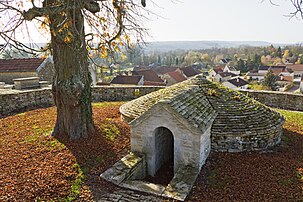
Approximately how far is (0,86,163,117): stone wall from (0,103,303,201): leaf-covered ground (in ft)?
11.0

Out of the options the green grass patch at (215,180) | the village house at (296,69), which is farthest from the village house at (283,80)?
the green grass patch at (215,180)

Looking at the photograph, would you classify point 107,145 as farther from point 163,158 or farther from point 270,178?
point 270,178

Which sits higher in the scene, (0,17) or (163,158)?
(0,17)

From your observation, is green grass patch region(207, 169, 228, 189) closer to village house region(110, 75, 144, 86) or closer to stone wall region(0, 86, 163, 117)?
stone wall region(0, 86, 163, 117)

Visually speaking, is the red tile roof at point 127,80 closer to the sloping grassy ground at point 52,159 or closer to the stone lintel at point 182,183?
the sloping grassy ground at point 52,159

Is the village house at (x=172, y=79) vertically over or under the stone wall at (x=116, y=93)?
under

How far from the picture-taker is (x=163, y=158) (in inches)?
312

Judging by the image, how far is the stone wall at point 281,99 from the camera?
13.1 meters

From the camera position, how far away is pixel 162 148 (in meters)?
7.79

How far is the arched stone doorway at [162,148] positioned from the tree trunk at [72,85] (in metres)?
2.52

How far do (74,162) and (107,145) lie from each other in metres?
1.38

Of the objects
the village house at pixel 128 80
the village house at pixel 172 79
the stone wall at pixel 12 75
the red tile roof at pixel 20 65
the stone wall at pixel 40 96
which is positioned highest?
the red tile roof at pixel 20 65

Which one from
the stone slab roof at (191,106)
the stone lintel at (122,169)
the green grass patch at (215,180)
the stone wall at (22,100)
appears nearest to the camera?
the green grass patch at (215,180)

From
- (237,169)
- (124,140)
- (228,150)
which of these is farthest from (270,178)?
(124,140)
